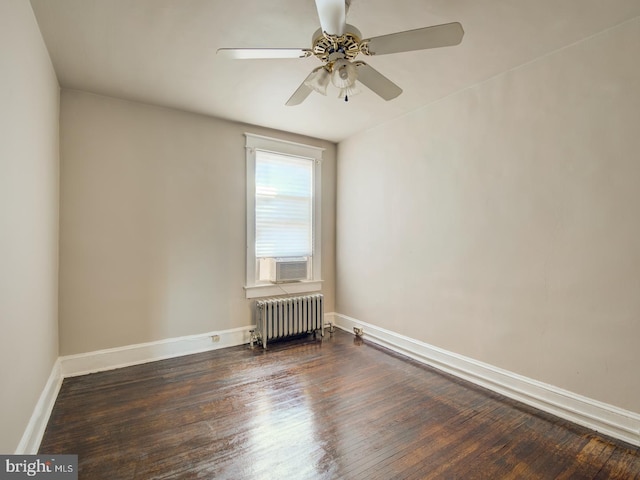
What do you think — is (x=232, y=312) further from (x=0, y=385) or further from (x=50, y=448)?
(x=0, y=385)

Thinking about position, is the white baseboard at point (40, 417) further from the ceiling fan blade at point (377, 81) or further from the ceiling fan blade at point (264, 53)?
the ceiling fan blade at point (377, 81)

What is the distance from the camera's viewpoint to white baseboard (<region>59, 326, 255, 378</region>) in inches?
116

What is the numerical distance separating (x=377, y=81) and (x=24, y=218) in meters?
2.30

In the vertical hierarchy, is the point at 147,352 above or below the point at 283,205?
below

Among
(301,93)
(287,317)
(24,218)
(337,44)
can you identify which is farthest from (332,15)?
(287,317)

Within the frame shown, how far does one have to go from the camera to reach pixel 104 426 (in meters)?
2.15

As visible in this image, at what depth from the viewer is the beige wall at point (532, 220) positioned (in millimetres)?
2041

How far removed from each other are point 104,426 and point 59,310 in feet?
4.35

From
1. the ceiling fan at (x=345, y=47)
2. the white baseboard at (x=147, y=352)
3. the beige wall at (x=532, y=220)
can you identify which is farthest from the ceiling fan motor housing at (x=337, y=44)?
the white baseboard at (x=147, y=352)

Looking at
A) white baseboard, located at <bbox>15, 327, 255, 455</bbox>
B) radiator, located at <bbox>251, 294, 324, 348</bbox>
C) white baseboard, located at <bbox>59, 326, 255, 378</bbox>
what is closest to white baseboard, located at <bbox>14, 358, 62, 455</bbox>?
white baseboard, located at <bbox>15, 327, 255, 455</bbox>

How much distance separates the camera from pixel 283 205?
4.15 m

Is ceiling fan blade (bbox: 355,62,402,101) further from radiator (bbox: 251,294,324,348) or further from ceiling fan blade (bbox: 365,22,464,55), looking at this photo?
radiator (bbox: 251,294,324,348)

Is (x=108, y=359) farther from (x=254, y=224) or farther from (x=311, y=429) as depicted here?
(x=311, y=429)

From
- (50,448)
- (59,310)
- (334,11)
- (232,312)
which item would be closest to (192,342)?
(232,312)
